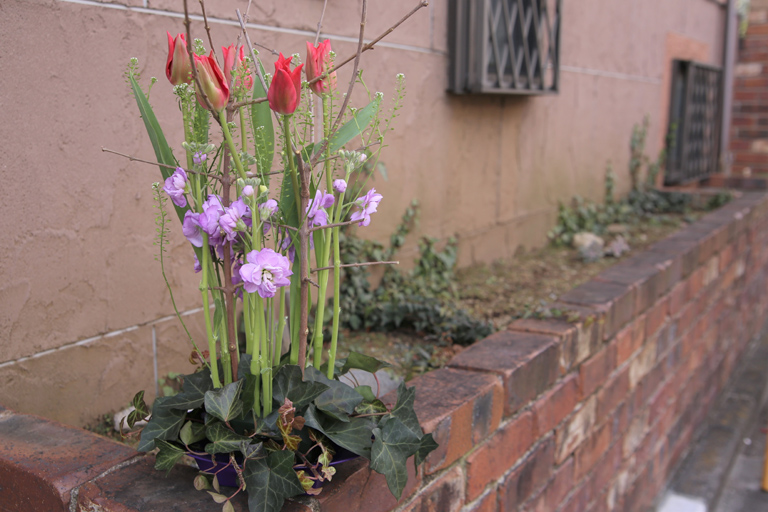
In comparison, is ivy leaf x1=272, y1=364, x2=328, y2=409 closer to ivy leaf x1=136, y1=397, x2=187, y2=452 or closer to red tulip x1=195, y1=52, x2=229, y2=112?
ivy leaf x1=136, y1=397, x2=187, y2=452

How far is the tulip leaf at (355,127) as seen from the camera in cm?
111

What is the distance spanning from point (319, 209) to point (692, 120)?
562 centimetres

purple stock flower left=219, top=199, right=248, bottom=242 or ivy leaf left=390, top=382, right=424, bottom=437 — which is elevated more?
purple stock flower left=219, top=199, right=248, bottom=242

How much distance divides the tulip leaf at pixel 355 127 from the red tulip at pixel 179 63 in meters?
0.25

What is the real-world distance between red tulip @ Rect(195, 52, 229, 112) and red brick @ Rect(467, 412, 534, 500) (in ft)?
3.31

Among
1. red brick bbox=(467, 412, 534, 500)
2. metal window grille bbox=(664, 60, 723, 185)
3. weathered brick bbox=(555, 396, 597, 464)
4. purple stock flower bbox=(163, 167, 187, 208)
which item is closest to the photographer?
purple stock flower bbox=(163, 167, 187, 208)

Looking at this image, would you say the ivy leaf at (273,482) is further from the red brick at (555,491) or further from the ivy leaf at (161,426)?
the red brick at (555,491)

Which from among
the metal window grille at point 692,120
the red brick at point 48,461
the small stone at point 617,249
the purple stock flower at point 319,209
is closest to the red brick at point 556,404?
the purple stock flower at point 319,209

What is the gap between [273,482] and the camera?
3.23ft

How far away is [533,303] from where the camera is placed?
2.58 m

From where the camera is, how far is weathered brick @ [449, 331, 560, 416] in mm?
1718

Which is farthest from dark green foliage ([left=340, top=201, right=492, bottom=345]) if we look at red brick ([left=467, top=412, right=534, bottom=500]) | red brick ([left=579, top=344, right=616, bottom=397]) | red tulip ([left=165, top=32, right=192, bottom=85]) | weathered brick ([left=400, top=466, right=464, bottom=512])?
red tulip ([left=165, top=32, right=192, bottom=85])

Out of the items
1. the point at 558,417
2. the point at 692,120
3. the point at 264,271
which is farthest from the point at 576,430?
the point at 692,120

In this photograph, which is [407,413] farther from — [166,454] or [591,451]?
[591,451]
